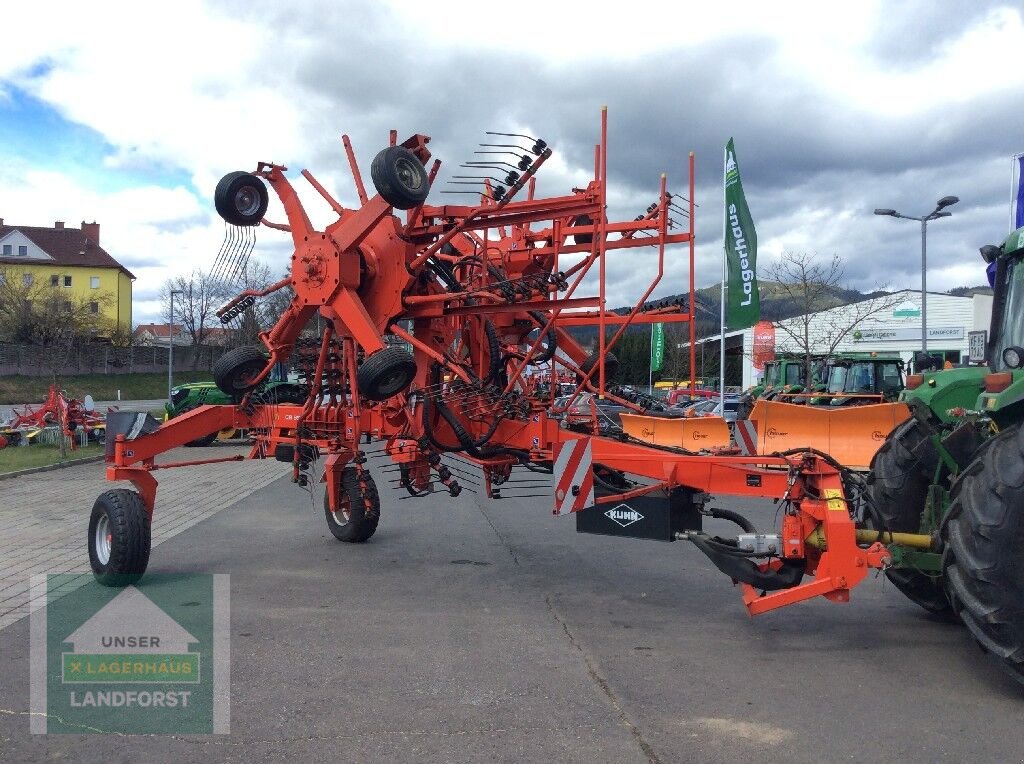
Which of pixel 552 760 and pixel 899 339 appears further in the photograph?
pixel 899 339

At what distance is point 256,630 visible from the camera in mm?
5922

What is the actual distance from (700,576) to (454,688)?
11.1 ft

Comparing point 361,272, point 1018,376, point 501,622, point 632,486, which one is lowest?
point 501,622

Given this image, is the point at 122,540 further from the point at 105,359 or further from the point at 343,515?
the point at 105,359

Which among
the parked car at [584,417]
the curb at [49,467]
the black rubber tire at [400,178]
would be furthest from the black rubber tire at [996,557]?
the curb at [49,467]

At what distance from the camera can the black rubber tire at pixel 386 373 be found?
22.8 ft

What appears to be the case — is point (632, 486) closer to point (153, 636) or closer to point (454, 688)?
point (454, 688)

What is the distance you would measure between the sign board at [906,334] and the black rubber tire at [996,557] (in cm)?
3843

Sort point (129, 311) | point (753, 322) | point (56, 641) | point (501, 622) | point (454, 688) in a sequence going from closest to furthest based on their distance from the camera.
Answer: point (454, 688), point (56, 641), point (501, 622), point (753, 322), point (129, 311)

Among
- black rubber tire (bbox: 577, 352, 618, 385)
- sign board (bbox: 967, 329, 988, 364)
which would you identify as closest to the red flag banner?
black rubber tire (bbox: 577, 352, 618, 385)

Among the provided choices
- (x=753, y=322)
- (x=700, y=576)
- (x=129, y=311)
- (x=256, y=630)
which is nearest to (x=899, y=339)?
(x=753, y=322)

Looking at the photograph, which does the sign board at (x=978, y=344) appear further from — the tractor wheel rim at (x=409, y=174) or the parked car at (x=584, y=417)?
the tractor wheel rim at (x=409, y=174)

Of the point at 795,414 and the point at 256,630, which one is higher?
the point at 795,414

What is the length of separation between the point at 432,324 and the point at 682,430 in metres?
4.47
